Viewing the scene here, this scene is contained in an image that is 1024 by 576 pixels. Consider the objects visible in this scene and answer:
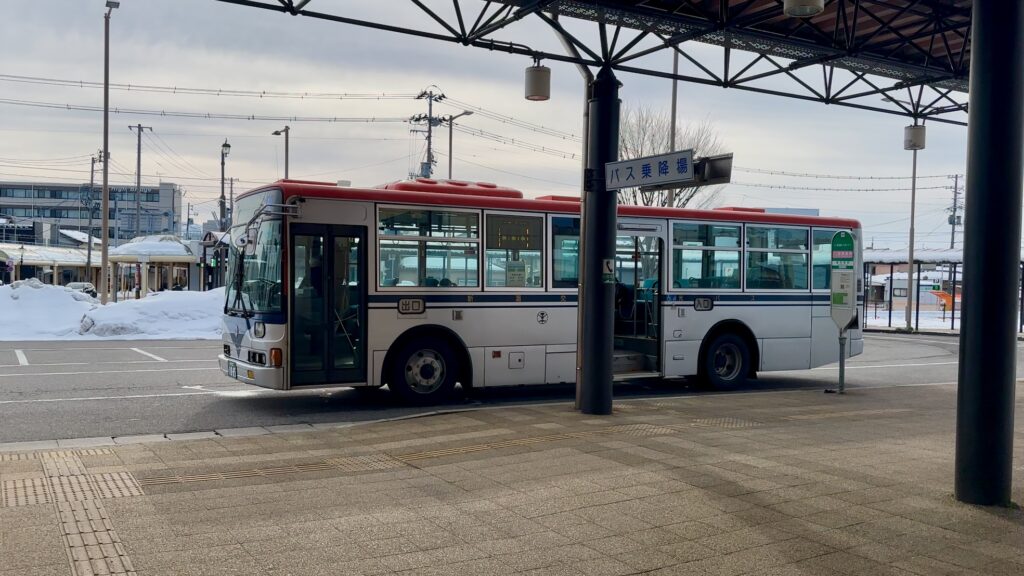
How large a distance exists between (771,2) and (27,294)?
83.4ft

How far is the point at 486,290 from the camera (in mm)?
12172

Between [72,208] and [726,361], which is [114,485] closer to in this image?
[726,361]

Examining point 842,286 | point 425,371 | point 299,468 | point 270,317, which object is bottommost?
point 299,468

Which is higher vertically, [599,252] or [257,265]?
[599,252]

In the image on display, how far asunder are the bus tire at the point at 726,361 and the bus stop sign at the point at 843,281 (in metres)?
1.58

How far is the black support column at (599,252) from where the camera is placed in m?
10.7

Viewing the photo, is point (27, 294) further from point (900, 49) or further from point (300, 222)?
point (900, 49)

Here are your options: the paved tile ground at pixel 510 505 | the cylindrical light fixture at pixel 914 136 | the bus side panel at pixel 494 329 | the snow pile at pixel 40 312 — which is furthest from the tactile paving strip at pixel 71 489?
the snow pile at pixel 40 312

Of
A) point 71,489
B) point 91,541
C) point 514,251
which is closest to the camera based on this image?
point 91,541

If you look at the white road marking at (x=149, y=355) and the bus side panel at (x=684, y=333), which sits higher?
the bus side panel at (x=684, y=333)

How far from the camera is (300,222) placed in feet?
35.9

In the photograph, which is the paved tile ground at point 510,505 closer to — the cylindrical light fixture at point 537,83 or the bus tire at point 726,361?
the cylindrical light fixture at point 537,83

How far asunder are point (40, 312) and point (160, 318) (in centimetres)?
452

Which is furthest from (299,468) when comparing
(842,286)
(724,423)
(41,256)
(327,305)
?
(41,256)
